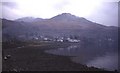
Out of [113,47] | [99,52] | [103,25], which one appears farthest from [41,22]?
[113,47]

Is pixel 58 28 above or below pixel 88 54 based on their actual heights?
above

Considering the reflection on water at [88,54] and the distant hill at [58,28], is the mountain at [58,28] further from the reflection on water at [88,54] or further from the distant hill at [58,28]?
the reflection on water at [88,54]

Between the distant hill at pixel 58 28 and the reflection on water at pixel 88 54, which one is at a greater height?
the distant hill at pixel 58 28

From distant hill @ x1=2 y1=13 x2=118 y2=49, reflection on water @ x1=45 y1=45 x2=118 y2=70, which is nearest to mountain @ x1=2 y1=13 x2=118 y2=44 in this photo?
distant hill @ x1=2 y1=13 x2=118 y2=49

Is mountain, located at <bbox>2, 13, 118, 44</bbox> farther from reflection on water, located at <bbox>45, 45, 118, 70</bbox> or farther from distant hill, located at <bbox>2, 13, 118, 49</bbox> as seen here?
reflection on water, located at <bbox>45, 45, 118, 70</bbox>

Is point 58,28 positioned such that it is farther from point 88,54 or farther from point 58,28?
point 88,54

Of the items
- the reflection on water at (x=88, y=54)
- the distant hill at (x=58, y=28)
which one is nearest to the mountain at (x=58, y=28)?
the distant hill at (x=58, y=28)

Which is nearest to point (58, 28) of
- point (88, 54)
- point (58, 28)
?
point (58, 28)

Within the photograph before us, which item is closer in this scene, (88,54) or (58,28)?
(58,28)

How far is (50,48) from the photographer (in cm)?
1412

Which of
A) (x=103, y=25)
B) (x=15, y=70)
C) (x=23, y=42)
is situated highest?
(x=103, y=25)

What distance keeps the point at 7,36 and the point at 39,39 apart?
2.31m

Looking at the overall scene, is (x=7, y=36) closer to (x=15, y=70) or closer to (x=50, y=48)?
(x=50, y=48)

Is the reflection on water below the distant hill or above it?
below
